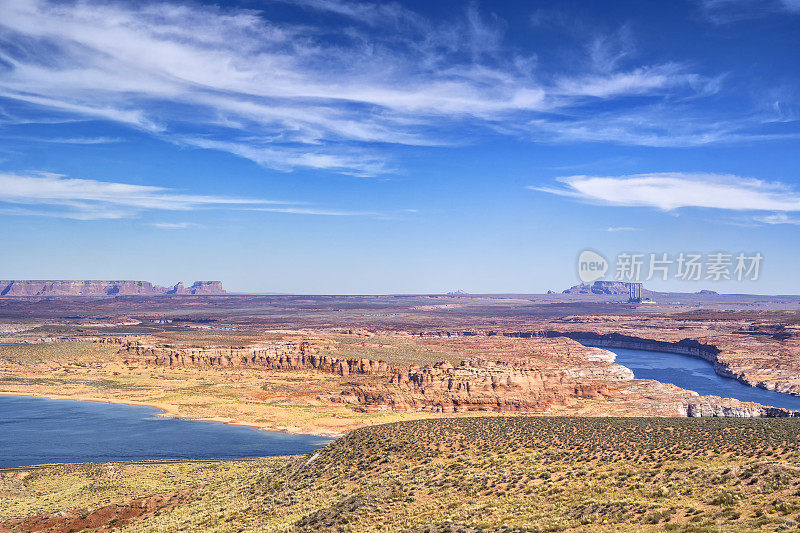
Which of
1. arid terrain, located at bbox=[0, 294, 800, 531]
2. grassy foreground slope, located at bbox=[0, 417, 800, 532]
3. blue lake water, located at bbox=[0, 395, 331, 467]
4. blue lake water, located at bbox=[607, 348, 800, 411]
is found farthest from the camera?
blue lake water, located at bbox=[607, 348, 800, 411]

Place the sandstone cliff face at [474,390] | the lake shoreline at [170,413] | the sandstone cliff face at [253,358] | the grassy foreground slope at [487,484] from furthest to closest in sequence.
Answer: the sandstone cliff face at [253,358] < the sandstone cliff face at [474,390] < the lake shoreline at [170,413] < the grassy foreground slope at [487,484]

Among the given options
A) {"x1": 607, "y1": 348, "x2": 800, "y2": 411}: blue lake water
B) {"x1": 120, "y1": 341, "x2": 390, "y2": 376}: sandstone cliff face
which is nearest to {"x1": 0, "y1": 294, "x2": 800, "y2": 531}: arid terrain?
{"x1": 120, "y1": 341, "x2": 390, "y2": 376}: sandstone cliff face

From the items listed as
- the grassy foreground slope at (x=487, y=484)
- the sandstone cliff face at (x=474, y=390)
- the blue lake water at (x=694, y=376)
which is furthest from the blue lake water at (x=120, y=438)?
the blue lake water at (x=694, y=376)

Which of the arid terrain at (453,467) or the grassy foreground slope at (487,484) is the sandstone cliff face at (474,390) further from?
the grassy foreground slope at (487,484)

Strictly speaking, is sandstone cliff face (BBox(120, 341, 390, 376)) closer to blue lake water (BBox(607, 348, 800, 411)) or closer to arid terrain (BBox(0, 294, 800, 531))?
arid terrain (BBox(0, 294, 800, 531))

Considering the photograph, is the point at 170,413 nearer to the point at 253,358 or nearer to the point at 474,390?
the point at 253,358

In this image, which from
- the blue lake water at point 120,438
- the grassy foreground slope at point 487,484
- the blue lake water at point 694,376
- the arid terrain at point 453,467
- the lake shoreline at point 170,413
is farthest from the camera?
the blue lake water at point 694,376

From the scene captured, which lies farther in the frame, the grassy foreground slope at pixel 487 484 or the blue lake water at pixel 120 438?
the blue lake water at pixel 120 438

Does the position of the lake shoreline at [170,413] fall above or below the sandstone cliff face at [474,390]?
below
